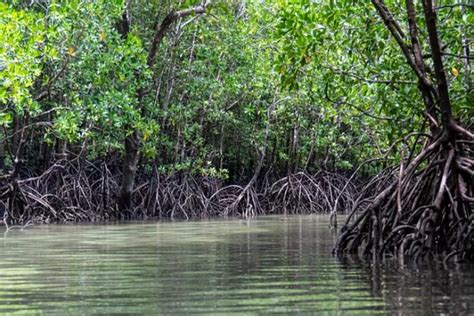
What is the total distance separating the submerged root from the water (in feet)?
1.10

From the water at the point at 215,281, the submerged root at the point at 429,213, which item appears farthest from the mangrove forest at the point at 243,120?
the water at the point at 215,281

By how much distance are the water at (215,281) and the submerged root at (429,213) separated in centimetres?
33

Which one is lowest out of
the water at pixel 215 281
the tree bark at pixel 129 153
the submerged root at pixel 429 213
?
the water at pixel 215 281

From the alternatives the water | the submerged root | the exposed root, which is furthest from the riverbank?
the submerged root

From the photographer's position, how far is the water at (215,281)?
399cm

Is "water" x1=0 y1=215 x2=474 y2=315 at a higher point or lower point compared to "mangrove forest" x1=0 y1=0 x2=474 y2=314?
lower

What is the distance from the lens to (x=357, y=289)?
4.60 metres

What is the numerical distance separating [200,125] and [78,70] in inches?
159

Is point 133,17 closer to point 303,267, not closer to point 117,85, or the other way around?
point 117,85

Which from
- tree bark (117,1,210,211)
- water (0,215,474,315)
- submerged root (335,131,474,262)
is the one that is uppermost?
tree bark (117,1,210,211)

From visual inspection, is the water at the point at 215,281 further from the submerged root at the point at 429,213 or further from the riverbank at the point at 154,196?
the riverbank at the point at 154,196

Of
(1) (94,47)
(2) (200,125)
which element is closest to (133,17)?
(2) (200,125)

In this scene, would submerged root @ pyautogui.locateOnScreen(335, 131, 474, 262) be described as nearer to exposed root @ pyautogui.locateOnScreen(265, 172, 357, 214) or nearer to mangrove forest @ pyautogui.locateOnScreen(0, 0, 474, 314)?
mangrove forest @ pyautogui.locateOnScreen(0, 0, 474, 314)

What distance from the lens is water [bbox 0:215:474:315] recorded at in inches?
157
